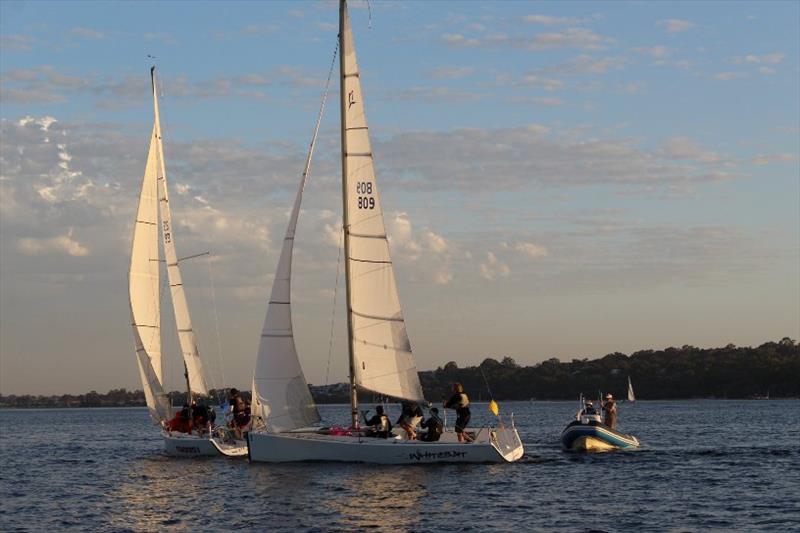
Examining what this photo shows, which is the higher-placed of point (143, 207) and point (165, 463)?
point (143, 207)

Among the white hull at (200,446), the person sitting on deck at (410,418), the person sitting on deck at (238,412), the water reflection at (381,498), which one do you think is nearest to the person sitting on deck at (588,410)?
the person sitting on deck at (410,418)

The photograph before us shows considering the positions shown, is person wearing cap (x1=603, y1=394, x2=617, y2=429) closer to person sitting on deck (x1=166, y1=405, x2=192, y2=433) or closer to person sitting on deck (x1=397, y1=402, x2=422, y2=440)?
person sitting on deck (x1=397, y1=402, x2=422, y2=440)

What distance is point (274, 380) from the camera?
3747 cm

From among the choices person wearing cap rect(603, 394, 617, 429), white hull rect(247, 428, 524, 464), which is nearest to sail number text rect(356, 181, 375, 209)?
white hull rect(247, 428, 524, 464)

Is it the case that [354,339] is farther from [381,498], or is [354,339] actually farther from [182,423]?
[182,423]

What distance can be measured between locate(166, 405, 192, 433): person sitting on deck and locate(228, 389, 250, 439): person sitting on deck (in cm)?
275

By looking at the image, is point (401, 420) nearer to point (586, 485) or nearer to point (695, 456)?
point (586, 485)

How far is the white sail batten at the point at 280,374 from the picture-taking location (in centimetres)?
3738

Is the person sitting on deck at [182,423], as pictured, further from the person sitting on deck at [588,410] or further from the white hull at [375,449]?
the person sitting on deck at [588,410]

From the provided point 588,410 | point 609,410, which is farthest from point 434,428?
point 588,410

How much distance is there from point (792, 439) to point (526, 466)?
24.9m

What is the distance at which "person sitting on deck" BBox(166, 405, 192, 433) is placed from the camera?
45603mm

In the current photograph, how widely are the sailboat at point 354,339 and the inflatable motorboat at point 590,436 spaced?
24.9 feet

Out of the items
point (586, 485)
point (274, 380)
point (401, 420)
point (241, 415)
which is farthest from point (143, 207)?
point (586, 485)
